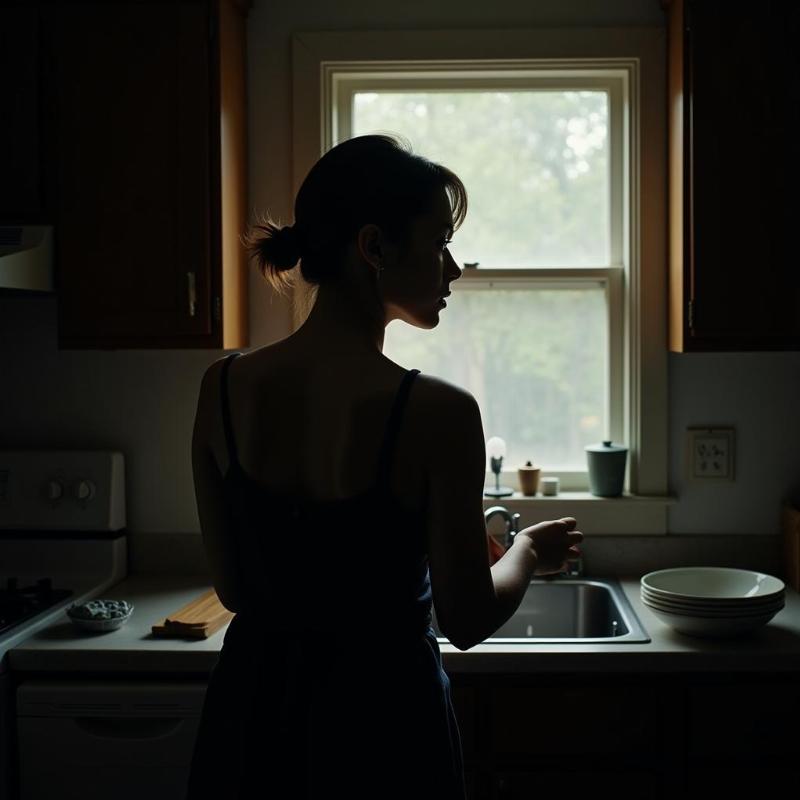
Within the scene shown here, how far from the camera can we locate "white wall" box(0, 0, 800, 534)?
8.64 feet

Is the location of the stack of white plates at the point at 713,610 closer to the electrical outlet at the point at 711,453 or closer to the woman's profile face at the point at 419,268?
the electrical outlet at the point at 711,453

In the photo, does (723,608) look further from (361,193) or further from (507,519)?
(361,193)

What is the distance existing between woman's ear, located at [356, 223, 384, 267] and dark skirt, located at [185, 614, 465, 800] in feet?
1.50

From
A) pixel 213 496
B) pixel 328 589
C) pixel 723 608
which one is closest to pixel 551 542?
pixel 328 589

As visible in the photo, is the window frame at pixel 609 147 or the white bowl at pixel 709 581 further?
the window frame at pixel 609 147

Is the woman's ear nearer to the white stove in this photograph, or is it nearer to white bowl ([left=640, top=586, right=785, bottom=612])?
white bowl ([left=640, top=586, right=785, bottom=612])

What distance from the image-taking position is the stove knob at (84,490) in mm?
2604

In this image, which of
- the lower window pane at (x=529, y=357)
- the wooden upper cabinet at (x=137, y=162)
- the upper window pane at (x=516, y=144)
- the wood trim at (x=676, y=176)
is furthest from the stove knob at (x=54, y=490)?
the wood trim at (x=676, y=176)

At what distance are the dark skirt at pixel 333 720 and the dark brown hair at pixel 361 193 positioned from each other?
468 millimetres

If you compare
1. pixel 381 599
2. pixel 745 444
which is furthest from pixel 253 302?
pixel 381 599

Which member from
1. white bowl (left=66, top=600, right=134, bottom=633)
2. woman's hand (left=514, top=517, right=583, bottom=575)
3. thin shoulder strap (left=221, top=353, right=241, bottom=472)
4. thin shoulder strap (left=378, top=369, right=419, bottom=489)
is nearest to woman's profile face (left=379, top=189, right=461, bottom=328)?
thin shoulder strap (left=378, top=369, right=419, bottom=489)

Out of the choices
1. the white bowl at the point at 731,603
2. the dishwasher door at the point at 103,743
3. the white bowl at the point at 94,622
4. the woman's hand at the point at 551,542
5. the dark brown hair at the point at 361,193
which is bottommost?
the dishwasher door at the point at 103,743

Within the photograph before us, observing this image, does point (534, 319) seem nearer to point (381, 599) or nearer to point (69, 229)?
point (69, 229)

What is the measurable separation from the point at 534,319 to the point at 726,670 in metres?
1.06
